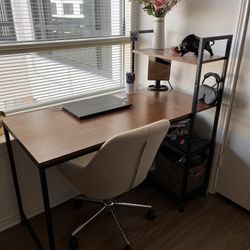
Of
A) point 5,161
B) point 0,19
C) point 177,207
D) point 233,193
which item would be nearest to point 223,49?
point 233,193

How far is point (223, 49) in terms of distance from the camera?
1670mm

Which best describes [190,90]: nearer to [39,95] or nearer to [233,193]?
[233,193]

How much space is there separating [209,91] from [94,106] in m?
0.75

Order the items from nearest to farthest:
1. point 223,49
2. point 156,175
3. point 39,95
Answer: point 223,49, point 39,95, point 156,175

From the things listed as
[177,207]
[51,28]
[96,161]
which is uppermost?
[51,28]

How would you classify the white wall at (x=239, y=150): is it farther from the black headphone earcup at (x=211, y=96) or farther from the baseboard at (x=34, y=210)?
the baseboard at (x=34, y=210)

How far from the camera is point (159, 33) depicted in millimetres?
1835

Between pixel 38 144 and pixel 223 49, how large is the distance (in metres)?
1.27

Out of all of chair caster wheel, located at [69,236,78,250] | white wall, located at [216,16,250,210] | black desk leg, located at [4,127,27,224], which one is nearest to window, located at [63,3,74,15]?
black desk leg, located at [4,127,27,224]

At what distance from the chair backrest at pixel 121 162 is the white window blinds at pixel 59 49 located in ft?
2.72

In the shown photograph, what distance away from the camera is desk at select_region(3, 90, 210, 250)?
1.16 metres

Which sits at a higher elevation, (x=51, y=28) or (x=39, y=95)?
(x=51, y=28)

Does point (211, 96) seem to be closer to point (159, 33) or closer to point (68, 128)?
point (159, 33)

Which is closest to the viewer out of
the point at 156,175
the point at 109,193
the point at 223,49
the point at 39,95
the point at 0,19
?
the point at 109,193
